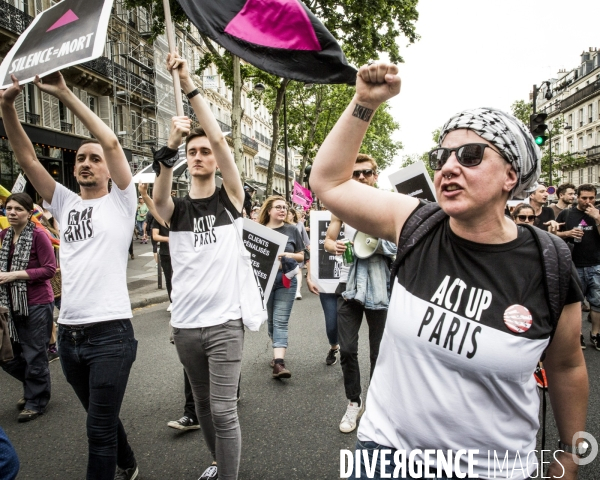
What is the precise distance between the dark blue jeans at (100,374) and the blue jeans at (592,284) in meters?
5.64

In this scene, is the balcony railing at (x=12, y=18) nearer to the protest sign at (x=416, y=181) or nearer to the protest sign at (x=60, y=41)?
the protest sign at (x=60, y=41)

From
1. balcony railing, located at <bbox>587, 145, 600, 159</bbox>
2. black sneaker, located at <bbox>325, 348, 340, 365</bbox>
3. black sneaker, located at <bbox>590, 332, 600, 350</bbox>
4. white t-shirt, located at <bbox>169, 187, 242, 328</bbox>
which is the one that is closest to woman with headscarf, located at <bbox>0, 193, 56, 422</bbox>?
white t-shirt, located at <bbox>169, 187, 242, 328</bbox>

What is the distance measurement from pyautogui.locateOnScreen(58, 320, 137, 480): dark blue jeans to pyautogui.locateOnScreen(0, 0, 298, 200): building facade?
54.1 ft

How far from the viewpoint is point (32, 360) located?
405cm

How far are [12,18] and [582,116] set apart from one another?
64.4 meters

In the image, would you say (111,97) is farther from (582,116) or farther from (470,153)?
(582,116)

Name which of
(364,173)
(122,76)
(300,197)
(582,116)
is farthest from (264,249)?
(582,116)

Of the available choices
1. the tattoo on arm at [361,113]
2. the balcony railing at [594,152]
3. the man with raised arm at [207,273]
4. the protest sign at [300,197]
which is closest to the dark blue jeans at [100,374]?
the man with raised arm at [207,273]

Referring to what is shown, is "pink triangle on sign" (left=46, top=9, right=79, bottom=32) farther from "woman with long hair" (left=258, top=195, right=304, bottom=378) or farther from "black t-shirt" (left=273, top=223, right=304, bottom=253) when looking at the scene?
"black t-shirt" (left=273, top=223, right=304, bottom=253)

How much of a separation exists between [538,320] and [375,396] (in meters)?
0.59

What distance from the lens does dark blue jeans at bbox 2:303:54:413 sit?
158 inches

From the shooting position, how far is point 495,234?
147 cm

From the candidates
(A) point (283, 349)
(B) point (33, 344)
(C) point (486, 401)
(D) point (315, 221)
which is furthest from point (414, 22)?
(C) point (486, 401)

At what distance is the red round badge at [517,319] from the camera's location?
134cm
